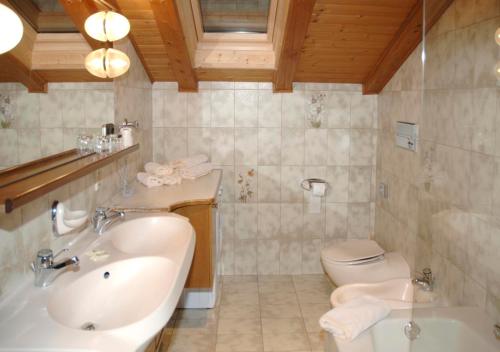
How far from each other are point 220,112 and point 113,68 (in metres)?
1.67

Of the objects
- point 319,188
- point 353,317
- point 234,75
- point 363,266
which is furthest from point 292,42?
point 353,317

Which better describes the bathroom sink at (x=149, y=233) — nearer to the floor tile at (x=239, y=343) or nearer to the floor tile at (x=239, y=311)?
the floor tile at (x=239, y=343)

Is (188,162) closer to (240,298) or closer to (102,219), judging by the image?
(240,298)

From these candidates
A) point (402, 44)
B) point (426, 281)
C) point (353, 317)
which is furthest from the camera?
point (402, 44)

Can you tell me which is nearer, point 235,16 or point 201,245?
point 201,245

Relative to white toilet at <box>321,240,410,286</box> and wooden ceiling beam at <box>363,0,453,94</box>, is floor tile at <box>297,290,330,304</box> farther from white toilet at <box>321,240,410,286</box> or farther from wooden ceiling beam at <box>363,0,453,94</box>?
wooden ceiling beam at <box>363,0,453,94</box>

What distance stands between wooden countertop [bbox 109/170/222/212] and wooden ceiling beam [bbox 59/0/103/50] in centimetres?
94

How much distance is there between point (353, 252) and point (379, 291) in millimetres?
609

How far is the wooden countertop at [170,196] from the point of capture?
9.12 feet

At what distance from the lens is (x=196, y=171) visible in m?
3.69

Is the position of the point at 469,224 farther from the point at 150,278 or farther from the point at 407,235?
the point at 150,278

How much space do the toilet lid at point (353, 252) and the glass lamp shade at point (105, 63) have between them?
6.17 feet

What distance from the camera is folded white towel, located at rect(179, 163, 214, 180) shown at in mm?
3633

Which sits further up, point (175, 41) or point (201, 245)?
point (175, 41)
